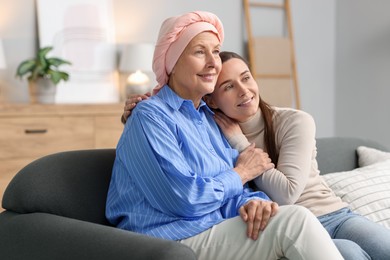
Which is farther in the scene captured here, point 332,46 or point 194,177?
point 332,46

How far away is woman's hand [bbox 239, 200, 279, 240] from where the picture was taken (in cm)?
187

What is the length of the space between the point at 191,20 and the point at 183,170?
1.83 feet

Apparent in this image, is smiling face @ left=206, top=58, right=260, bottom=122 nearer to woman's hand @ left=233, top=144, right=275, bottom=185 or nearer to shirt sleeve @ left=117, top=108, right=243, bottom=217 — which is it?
woman's hand @ left=233, top=144, right=275, bottom=185

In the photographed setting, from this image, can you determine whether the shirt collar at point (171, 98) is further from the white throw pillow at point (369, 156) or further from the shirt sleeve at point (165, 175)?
the white throw pillow at point (369, 156)

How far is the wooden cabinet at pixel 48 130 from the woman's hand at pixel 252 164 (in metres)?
2.27

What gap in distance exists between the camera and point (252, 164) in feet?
7.34

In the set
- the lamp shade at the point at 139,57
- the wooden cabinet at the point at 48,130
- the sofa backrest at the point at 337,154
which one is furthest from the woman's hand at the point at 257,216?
the lamp shade at the point at 139,57

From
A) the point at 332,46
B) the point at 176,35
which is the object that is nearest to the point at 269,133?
the point at 176,35

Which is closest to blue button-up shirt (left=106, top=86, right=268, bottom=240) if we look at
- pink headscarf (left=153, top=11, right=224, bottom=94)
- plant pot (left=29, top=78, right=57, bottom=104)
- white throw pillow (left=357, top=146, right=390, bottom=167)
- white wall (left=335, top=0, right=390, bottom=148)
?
pink headscarf (left=153, top=11, right=224, bottom=94)

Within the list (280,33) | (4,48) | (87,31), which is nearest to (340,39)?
(280,33)

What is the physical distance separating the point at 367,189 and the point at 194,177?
105 centimetres

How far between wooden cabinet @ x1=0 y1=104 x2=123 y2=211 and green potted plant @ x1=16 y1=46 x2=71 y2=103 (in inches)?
11.0

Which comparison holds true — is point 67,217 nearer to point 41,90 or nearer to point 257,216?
point 257,216

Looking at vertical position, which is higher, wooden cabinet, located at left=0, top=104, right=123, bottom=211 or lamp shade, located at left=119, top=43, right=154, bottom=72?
lamp shade, located at left=119, top=43, right=154, bottom=72
